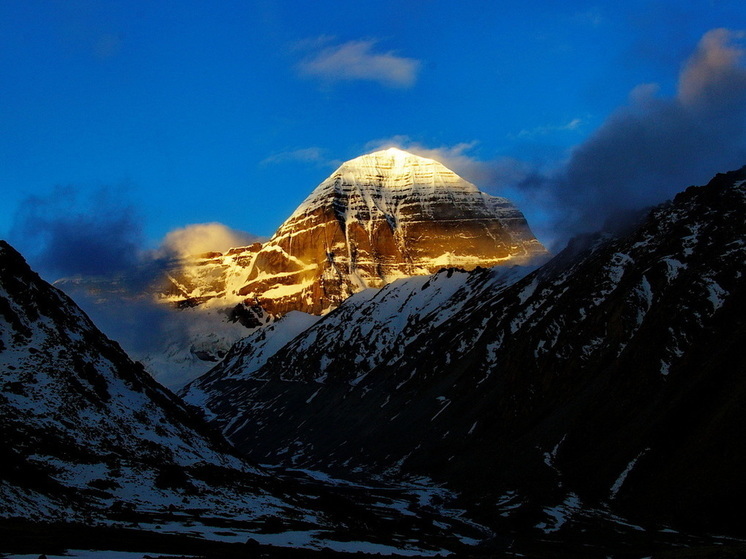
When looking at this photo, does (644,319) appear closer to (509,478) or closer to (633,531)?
(509,478)

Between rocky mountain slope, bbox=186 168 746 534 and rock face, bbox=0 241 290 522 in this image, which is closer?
rock face, bbox=0 241 290 522

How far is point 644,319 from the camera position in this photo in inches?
6540

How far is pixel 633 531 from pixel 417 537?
28.2m

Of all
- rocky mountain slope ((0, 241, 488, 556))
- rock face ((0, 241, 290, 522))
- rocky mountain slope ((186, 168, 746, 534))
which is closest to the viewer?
rocky mountain slope ((0, 241, 488, 556))


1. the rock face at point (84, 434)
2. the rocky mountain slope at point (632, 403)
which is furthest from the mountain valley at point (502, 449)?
the rocky mountain slope at point (632, 403)

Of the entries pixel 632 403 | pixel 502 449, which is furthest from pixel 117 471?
pixel 502 449

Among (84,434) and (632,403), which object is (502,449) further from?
(84,434)

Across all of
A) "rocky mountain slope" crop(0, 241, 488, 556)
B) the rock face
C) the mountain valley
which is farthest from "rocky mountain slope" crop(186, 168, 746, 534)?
the rock face

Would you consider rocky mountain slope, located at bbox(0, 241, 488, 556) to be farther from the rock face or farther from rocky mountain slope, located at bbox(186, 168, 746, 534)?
rocky mountain slope, located at bbox(186, 168, 746, 534)

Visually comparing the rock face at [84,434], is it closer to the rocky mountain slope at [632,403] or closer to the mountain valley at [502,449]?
the mountain valley at [502,449]

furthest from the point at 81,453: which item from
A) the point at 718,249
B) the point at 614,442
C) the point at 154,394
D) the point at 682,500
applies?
the point at 718,249

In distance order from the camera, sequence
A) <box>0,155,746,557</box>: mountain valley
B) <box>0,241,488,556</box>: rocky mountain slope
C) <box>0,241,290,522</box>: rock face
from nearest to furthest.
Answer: <box>0,241,488,556</box>: rocky mountain slope
<box>0,241,290,522</box>: rock face
<box>0,155,746,557</box>: mountain valley

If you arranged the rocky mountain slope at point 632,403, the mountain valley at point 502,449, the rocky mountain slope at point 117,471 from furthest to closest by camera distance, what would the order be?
the rocky mountain slope at point 632,403
the mountain valley at point 502,449
the rocky mountain slope at point 117,471

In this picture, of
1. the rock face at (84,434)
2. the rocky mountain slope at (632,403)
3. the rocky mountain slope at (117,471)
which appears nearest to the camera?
the rocky mountain slope at (117,471)
